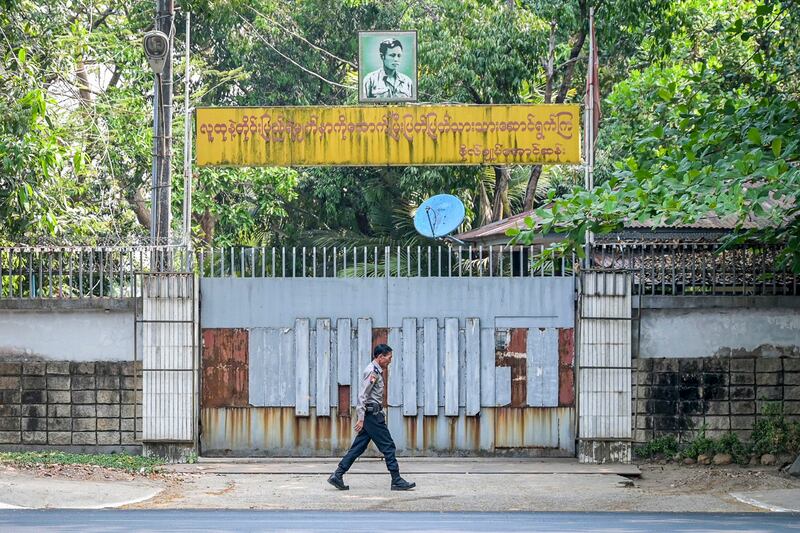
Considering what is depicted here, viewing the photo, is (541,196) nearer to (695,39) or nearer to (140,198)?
(695,39)

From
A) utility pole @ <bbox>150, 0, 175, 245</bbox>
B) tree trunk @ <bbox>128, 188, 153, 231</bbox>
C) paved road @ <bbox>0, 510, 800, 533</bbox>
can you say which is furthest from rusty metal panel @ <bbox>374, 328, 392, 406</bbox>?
tree trunk @ <bbox>128, 188, 153, 231</bbox>

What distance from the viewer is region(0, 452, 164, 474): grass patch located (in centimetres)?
1301

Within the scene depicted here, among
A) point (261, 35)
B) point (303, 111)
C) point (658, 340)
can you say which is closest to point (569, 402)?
point (658, 340)

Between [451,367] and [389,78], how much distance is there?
3643 millimetres

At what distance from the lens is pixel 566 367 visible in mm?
14031

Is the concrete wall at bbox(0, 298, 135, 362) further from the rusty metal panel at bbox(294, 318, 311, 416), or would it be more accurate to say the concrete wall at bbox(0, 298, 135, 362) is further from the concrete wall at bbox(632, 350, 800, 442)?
the concrete wall at bbox(632, 350, 800, 442)

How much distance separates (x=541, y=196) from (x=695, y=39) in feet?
19.2

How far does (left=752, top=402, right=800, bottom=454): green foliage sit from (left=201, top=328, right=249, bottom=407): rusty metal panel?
5.90 m

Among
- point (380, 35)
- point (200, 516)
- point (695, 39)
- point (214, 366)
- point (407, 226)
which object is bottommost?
point (200, 516)

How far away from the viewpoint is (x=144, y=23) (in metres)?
24.6

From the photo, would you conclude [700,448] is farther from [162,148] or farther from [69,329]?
[69,329]

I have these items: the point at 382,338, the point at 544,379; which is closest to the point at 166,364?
the point at 382,338

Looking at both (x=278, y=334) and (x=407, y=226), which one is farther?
(x=407, y=226)

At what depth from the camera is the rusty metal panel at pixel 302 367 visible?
13977 millimetres
